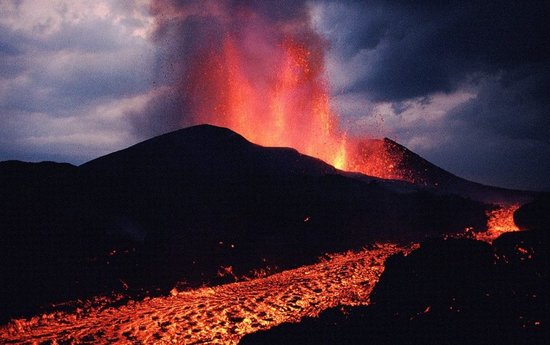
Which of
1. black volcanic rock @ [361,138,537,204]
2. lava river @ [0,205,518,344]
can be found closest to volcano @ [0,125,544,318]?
lava river @ [0,205,518,344]

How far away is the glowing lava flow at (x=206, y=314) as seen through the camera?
7.88m

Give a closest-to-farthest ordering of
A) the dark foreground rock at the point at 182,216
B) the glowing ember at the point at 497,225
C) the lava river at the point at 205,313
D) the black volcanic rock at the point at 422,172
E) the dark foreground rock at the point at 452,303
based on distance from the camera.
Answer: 1. the dark foreground rock at the point at 452,303
2. the lava river at the point at 205,313
3. the dark foreground rock at the point at 182,216
4. the glowing ember at the point at 497,225
5. the black volcanic rock at the point at 422,172

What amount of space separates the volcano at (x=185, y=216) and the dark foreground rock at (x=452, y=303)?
7.11m

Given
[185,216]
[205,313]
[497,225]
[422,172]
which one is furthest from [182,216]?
[422,172]

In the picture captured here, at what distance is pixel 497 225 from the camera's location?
21.3 metres

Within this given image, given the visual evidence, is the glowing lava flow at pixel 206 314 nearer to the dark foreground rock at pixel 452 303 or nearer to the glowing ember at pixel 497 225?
the dark foreground rock at pixel 452 303

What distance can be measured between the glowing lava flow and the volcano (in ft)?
4.56

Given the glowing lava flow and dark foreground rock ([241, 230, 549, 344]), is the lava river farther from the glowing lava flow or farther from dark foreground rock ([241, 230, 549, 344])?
dark foreground rock ([241, 230, 549, 344])

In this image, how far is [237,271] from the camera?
13.7m

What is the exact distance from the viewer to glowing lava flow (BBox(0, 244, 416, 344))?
788 centimetres

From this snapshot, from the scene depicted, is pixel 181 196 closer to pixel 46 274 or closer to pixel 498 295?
pixel 46 274

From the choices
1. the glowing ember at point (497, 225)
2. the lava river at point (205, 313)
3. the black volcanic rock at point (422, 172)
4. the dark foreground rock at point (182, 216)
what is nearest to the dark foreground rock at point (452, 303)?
the lava river at point (205, 313)

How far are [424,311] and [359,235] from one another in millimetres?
12978

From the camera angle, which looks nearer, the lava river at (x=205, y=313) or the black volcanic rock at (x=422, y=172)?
the lava river at (x=205, y=313)
